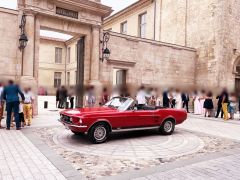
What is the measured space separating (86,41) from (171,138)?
808 centimetres

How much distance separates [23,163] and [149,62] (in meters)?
12.7

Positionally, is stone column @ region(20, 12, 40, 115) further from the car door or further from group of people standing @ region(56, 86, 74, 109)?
the car door

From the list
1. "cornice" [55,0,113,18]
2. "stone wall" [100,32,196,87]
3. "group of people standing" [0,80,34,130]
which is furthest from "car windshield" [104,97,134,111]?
"cornice" [55,0,113,18]

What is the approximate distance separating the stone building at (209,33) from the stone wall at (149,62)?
107cm

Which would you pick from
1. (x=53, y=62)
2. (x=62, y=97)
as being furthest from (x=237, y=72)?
(x=53, y=62)

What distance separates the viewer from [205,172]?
187 inches

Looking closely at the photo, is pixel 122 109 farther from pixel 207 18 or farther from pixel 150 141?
pixel 207 18

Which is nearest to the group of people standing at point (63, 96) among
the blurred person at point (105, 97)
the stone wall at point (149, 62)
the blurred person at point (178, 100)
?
the blurred person at point (105, 97)

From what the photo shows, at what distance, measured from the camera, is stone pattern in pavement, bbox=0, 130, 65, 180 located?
4.30 metres

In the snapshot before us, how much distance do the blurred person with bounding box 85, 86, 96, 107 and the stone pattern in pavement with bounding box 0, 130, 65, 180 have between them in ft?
20.0

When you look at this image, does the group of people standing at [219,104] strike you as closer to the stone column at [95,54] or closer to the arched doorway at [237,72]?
the arched doorway at [237,72]

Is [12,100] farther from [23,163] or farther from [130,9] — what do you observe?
[130,9]

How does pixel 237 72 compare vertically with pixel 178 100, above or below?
above

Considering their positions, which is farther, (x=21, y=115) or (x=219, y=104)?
(x=219, y=104)
